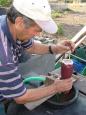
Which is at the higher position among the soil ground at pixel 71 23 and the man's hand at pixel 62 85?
the man's hand at pixel 62 85

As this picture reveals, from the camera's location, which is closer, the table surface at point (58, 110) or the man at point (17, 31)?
the man at point (17, 31)

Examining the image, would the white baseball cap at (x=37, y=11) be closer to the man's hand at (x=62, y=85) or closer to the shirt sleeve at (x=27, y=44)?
the man's hand at (x=62, y=85)

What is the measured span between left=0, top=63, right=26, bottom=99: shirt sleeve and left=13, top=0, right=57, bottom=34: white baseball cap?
358 mm

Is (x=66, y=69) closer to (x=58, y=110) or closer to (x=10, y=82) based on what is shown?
(x=58, y=110)

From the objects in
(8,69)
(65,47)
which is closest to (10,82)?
(8,69)

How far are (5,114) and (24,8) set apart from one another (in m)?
0.98

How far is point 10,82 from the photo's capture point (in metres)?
2.07

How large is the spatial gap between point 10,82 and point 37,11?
530mm

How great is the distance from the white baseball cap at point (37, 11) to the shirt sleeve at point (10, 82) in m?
0.36

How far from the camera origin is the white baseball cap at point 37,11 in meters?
2.03

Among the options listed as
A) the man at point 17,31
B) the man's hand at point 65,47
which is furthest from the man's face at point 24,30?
the man's hand at point 65,47

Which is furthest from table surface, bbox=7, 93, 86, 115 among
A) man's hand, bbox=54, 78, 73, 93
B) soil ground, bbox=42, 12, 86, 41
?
soil ground, bbox=42, 12, 86, 41

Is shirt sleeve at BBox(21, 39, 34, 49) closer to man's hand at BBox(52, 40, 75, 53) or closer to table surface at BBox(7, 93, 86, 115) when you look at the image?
man's hand at BBox(52, 40, 75, 53)

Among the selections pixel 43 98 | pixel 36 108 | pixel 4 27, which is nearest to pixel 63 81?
pixel 43 98
